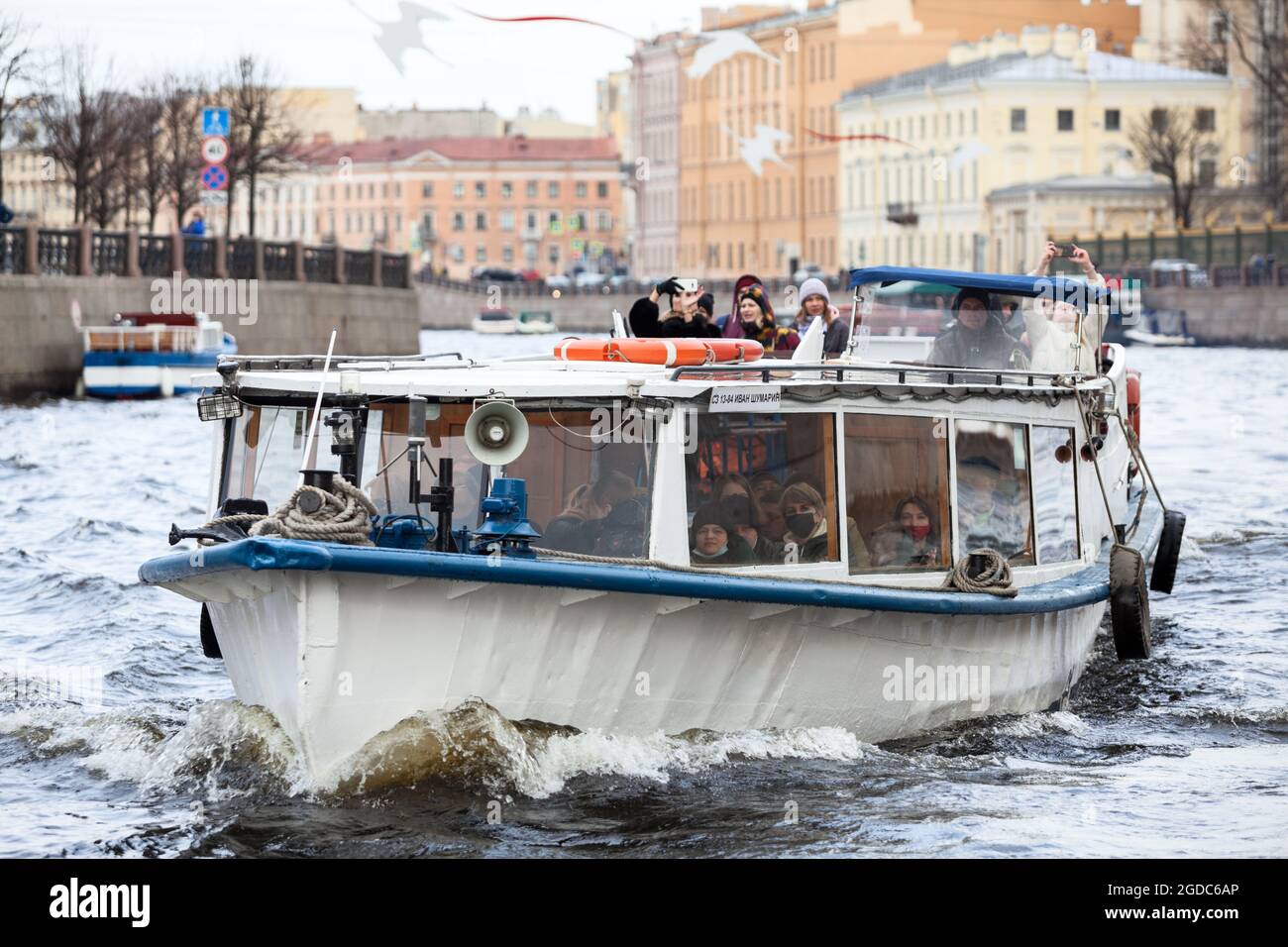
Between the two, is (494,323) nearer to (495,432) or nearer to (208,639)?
(208,639)

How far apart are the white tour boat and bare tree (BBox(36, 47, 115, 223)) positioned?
154 feet

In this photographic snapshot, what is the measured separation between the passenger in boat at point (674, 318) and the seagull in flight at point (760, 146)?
99.2 meters

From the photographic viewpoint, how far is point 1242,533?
2356 centimetres

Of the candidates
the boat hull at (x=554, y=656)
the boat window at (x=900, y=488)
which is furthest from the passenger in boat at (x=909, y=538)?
the boat hull at (x=554, y=656)

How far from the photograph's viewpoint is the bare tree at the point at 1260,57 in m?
82.6

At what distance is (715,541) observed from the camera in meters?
11.3

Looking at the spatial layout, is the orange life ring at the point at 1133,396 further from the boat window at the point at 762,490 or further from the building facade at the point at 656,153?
the building facade at the point at 656,153

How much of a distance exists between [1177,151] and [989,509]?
2996 inches

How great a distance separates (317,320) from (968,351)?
4218 centimetres

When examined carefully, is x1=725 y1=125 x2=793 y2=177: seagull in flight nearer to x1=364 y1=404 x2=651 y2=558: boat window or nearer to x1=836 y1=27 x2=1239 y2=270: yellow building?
x1=836 y1=27 x2=1239 y2=270: yellow building

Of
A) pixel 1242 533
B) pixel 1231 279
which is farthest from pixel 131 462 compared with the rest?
pixel 1231 279

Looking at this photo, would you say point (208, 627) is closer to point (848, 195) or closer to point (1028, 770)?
point (1028, 770)

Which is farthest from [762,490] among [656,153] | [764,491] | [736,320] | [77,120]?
[656,153]

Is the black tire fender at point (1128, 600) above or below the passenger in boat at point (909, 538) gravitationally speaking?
below
